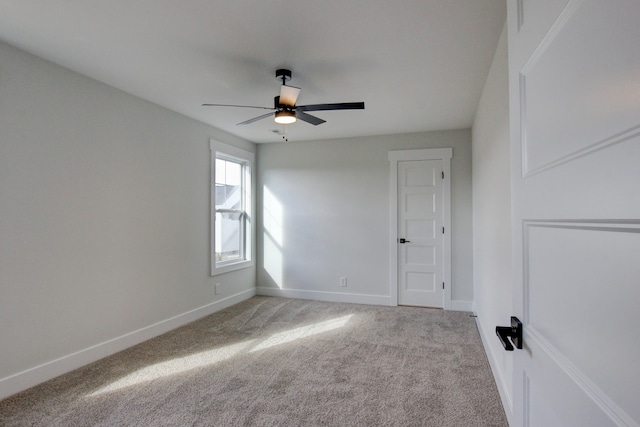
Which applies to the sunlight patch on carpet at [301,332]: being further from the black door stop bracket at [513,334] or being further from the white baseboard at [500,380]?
A: the black door stop bracket at [513,334]

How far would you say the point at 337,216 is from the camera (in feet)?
16.9

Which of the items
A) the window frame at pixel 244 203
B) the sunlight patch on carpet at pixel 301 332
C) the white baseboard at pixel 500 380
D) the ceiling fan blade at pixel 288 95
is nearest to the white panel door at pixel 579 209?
the white baseboard at pixel 500 380

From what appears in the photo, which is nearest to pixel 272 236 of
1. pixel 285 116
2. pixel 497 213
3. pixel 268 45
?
pixel 285 116

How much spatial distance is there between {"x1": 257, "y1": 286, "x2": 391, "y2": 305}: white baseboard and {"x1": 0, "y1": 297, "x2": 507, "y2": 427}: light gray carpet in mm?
961

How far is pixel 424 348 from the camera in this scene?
10.7ft

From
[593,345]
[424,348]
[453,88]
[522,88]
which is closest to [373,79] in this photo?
[453,88]

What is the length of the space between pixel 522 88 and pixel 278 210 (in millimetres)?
4679

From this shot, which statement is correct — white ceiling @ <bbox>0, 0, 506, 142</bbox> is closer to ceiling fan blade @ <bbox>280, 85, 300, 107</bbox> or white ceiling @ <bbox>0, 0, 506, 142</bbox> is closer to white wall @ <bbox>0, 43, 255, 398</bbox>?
ceiling fan blade @ <bbox>280, 85, 300, 107</bbox>

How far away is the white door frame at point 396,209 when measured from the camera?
4637 mm

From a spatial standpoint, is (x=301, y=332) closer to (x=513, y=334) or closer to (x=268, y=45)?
(x=268, y=45)

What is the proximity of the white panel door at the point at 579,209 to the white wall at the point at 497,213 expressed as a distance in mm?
1380

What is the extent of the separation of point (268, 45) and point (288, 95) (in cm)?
44

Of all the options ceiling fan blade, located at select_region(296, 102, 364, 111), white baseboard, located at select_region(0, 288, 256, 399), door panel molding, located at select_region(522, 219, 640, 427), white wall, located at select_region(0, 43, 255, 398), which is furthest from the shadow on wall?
door panel molding, located at select_region(522, 219, 640, 427)

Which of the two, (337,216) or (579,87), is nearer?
(579,87)
